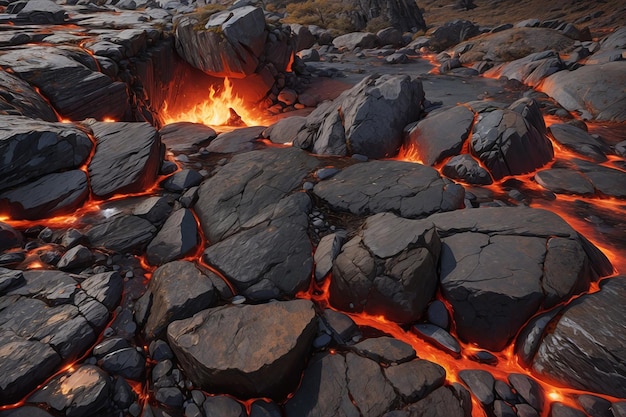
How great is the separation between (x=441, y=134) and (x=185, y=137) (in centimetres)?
507

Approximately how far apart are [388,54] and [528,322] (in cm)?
1612

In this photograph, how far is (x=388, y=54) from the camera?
16.7 metres

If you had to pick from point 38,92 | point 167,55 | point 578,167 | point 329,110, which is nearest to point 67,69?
point 38,92

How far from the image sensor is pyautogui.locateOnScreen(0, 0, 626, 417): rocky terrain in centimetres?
266

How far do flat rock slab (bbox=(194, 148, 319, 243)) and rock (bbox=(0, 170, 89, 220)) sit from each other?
1558 millimetres

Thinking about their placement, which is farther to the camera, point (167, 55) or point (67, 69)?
point (167, 55)

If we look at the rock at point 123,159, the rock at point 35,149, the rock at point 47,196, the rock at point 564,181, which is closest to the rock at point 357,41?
the rock at point 564,181

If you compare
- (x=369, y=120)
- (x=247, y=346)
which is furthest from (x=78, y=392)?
(x=369, y=120)

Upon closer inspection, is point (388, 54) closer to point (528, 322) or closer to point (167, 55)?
point (167, 55)

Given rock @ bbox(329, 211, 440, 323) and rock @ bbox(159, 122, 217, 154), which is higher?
rock @ bbox(329, 211, 440, 323)

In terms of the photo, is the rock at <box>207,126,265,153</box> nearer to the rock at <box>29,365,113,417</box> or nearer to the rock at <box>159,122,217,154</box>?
the rock at <box>159,122,217,154</box>

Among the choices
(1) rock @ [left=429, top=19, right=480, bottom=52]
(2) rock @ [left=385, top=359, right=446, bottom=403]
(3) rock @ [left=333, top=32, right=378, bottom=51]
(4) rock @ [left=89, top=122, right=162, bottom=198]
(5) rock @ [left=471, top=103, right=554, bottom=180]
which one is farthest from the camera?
(3) rock @ [left=333, top=32, right=378, bottom=51]

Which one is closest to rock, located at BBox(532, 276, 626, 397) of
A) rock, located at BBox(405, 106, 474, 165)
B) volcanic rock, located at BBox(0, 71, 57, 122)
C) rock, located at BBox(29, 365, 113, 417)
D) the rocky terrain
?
the rocky terrain

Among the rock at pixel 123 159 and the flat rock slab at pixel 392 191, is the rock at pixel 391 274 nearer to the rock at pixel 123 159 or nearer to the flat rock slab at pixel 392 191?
the flat rock slab at pixel 392 191
